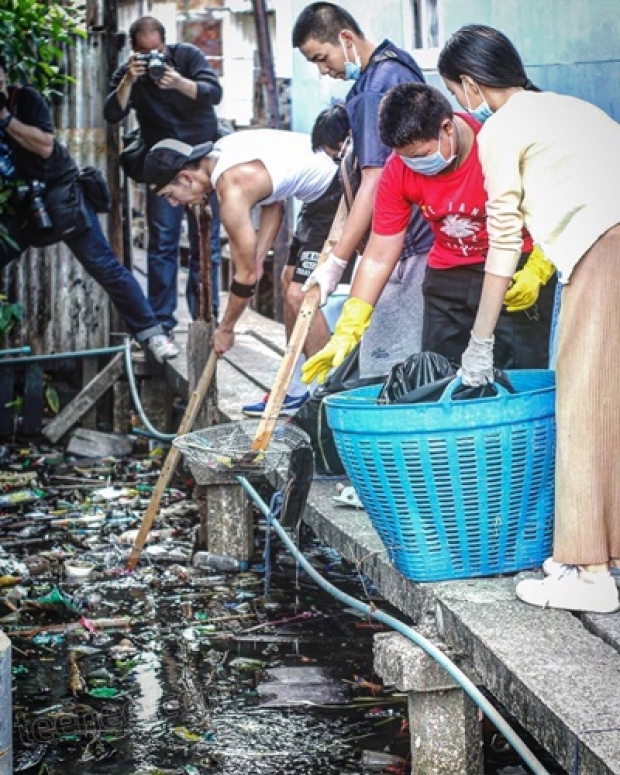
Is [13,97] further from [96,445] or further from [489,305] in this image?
[489,305]

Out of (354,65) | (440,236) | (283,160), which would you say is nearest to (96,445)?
(283,160)

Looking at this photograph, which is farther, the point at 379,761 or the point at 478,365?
the point at 379,761

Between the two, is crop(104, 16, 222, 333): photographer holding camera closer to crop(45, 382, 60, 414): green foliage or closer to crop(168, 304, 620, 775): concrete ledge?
crop(45, 382, 60, 414): green foliage

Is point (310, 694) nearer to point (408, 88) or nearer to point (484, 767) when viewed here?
point (484, 767)

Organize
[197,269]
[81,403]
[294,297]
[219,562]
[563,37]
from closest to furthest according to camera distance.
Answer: [563,37]
[219,562]
[294,297]
[197,269]
[81,403]

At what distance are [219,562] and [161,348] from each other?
2880 millimetres

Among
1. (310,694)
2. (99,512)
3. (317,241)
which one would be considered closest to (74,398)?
(99,512)

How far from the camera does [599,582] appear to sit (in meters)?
3.85

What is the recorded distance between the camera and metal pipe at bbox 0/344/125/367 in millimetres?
9578

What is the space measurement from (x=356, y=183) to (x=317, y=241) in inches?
36.3

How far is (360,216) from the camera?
5445 millimetres

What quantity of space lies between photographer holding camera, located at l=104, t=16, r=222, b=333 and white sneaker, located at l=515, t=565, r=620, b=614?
18.5 ft

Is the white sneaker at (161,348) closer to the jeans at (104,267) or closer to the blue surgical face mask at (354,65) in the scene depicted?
the jeans at (104,267)

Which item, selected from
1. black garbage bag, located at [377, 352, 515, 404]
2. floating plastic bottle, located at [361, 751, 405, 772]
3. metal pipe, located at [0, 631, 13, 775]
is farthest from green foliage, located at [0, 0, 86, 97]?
metal pipe, located at [0, 631, 13, 775]
